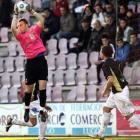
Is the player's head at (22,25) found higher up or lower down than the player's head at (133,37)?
higher up

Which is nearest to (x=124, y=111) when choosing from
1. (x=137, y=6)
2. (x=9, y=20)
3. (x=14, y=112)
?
(x=14, y=112)

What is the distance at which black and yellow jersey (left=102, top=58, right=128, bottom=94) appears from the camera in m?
12.2

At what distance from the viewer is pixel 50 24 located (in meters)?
19.6

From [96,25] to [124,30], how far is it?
0.91 meters

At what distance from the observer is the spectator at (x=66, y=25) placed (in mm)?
19158

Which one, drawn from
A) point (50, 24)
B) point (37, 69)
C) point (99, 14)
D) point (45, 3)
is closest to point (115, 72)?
point (37, 69)

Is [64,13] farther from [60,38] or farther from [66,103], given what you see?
[66,103]

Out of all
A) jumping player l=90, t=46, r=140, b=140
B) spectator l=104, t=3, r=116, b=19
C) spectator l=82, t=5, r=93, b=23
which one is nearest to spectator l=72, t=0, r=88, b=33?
spectator l=82, t=5, r=93, b=23

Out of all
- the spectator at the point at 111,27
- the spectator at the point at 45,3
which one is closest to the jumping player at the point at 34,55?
the spectator at the point at 111,27

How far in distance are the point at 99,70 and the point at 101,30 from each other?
1.34m

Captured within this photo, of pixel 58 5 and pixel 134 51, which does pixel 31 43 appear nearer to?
pixel 134 51

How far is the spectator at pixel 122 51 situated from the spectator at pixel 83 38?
153 cm

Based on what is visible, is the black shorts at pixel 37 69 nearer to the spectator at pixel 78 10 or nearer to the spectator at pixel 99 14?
the spectator at pixel 99 14

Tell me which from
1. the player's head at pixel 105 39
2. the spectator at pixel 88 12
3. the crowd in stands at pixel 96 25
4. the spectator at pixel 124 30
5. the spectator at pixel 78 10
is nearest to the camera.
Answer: the crowd in stands at pixel 96 25
